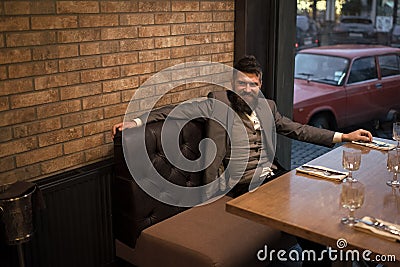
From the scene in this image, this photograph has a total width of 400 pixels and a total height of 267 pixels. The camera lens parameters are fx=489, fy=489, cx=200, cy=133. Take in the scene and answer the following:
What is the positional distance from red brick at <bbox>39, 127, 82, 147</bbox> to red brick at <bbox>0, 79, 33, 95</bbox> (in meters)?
0.28

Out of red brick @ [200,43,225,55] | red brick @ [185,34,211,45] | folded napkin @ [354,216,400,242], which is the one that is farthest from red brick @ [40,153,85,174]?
folded napkin @ [354,216,400,242]

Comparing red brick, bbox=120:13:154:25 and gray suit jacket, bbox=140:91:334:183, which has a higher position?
red brick, bbox=120:13:154:25

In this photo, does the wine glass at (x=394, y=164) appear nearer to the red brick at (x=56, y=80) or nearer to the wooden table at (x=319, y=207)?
the wooden table at (x=319, y=207)

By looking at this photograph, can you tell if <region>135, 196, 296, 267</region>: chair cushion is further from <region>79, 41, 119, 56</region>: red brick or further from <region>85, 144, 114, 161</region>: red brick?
<region>79, 41, 119, 56</region>: red brick

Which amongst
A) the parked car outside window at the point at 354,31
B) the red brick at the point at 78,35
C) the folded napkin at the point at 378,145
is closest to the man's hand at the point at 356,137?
the folded napkin at the point at 378,145

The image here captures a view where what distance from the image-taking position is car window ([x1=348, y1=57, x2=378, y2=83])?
5.72 meters

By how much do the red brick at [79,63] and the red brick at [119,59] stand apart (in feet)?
0.17

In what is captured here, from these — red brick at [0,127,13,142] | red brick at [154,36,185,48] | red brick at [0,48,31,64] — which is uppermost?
red brick at [154,36,185,48]

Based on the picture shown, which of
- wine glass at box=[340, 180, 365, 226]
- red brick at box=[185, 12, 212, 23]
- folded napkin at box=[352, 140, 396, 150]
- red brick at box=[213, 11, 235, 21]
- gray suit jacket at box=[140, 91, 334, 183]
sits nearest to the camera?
wine glass at box=[340, 180, 365, 226]

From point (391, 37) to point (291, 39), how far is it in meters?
2.71

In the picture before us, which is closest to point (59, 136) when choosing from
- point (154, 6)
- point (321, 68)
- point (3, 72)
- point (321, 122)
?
point (3, 72)

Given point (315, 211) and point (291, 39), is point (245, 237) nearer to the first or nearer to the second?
point (315, 211)

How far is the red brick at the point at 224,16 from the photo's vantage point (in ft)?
12.1

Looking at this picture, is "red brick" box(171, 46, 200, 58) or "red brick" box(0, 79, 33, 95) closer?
"red brick" box(0, 79, 33, 95)
